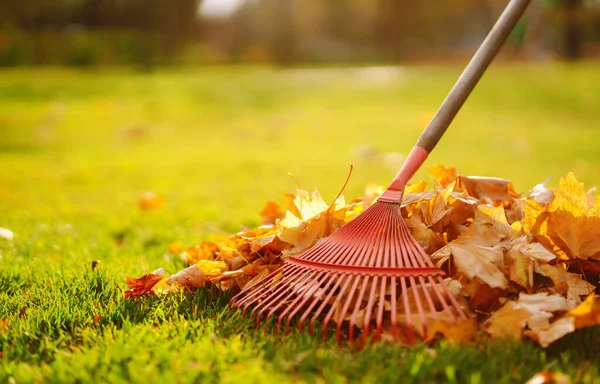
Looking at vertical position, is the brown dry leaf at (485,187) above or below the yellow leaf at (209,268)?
above

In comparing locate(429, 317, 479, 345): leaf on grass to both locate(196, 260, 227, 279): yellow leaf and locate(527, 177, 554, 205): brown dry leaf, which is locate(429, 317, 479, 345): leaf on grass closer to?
locate(527, 177, 554, 205): brown dry leaf

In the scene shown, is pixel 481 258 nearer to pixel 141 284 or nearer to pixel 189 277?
pixel 189 277

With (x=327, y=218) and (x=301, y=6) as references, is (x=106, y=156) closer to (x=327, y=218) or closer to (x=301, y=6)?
(x=327, y=218)

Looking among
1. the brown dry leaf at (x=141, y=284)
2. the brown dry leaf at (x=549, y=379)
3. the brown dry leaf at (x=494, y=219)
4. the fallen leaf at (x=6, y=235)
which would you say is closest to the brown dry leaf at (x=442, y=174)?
the brown dry leaf at (x=494, y=219)

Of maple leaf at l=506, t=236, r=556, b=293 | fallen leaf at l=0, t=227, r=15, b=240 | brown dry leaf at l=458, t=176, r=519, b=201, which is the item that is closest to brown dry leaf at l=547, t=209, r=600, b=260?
maple leaf at l=506, t=236, r=556, b=293

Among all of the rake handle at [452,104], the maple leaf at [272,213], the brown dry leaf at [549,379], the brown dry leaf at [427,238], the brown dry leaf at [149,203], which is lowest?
the brown dry leaf at [149,203]

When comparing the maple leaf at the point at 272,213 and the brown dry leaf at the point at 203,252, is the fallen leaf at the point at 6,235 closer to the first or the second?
the brown dry leaf at the point at 203,252

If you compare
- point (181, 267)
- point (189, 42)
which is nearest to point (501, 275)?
point (181, 267)

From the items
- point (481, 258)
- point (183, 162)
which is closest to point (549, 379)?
point (481, 258)
